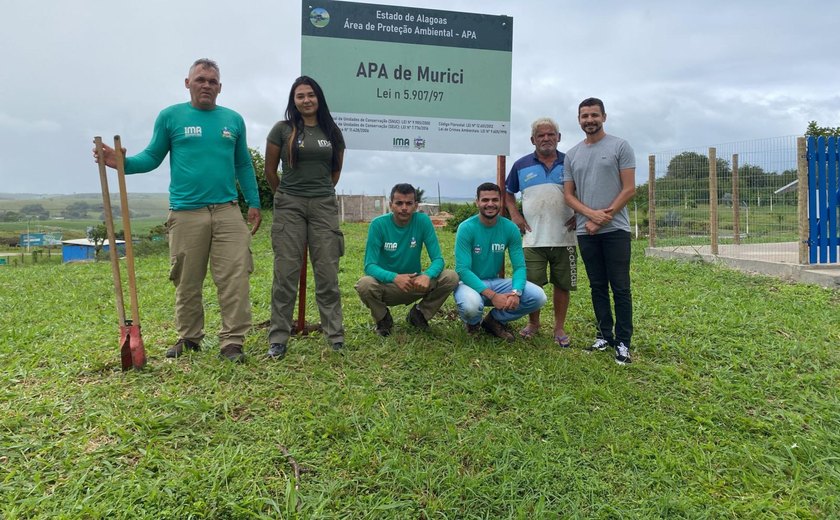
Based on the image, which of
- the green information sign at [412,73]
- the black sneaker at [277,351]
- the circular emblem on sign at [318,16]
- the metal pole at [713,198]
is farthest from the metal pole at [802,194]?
the black sneaker at [277,351]

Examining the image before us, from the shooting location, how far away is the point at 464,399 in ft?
10.6

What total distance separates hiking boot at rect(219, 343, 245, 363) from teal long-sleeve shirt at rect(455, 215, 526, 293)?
5.35 ft

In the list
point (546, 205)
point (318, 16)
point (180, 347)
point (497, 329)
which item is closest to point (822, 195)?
point (546, 205)

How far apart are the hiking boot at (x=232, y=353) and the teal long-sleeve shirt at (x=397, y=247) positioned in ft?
3.38

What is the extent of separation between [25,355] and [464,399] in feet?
10.3

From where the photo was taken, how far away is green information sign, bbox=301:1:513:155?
427 cm

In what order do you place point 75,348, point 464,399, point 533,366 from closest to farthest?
point 464,399
point 533,366
point 75,348

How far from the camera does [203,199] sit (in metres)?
3.53

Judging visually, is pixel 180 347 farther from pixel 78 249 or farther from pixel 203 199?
pixel 78 249

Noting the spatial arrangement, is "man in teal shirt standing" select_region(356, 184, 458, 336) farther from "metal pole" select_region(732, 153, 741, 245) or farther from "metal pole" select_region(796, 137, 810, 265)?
"metal pole" select_region(732, 153, 741, 245)

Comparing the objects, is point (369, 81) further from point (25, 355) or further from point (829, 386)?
point (829, 386)

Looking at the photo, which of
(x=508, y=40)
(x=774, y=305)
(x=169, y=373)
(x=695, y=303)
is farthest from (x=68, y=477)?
(x=774, y=305)

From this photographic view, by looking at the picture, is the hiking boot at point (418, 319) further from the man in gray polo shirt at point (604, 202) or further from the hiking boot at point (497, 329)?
the man in gray polo shirt at point (604, 202)

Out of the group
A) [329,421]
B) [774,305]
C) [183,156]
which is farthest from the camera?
[774,305]
